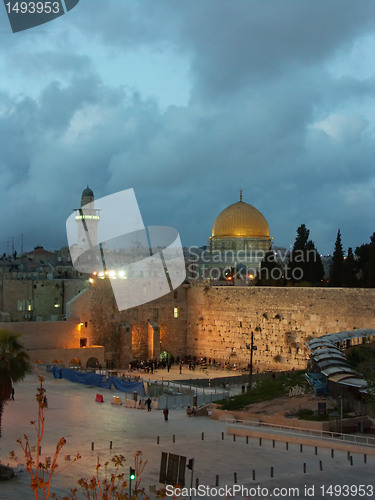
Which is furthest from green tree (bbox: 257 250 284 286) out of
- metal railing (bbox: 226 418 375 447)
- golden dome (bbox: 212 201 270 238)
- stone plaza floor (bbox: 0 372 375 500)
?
metal railing (bbox: 226 418 375 447)

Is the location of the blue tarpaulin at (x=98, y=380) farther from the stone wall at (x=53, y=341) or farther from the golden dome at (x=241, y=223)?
the golden dome at (x=241, y=223)

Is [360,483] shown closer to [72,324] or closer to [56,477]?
[56,477]

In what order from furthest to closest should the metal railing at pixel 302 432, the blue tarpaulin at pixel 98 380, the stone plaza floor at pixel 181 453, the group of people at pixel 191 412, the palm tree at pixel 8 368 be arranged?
the blue tarpaulin at pixel 98 380, the group of people at pixel 191 412, the metal railing at pixel 302 432, the palm tree at pixel 8 368, the stone plaza floor at pixel 181 453

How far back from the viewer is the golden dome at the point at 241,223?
1916 inches

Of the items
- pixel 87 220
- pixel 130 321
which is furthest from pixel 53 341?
pixel 87 220

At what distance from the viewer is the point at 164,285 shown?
3362 centimetres

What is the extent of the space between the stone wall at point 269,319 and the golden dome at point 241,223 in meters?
15.3

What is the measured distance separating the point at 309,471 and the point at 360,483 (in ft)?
3.83

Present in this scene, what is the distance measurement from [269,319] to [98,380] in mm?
8973

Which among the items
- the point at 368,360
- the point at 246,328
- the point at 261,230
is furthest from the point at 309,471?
the point at 261,230

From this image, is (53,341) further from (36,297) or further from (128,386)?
(128,386)

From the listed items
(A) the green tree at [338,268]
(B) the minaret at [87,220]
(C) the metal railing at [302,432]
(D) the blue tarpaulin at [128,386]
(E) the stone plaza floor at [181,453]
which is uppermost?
(B) the minaret at [87,220]

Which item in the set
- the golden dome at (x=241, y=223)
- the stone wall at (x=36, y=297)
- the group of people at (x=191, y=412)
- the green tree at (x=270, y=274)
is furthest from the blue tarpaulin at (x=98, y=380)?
the golden dome at (x=241, y=223)

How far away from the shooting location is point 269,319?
30031mm
